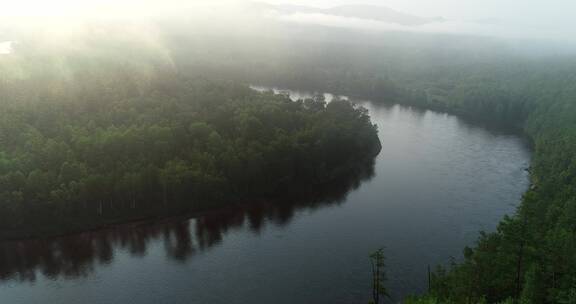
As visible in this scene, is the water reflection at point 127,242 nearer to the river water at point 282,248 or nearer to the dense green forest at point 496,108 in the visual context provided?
the river water at point 282,248

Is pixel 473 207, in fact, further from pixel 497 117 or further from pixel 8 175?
pixel 497 117

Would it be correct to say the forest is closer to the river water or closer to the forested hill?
the forested hill

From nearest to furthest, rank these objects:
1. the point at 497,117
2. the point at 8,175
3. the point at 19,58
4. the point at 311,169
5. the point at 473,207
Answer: the point at 8,175, the point at 473,207, the point at 311,169, the point at 19,58, the point at 497,117

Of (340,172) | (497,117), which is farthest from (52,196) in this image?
(497,117)

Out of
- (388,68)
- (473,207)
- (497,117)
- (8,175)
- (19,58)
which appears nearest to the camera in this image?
(8,175)

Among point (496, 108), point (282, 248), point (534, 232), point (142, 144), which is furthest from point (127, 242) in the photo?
point (496, 108)

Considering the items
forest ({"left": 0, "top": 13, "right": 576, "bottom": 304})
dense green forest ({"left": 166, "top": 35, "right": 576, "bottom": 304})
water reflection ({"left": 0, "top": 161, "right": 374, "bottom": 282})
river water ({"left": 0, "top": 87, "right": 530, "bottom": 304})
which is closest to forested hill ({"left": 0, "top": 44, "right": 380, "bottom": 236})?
forest ({"left": 0, "top": 13, "right": 576, "bottom": 304})

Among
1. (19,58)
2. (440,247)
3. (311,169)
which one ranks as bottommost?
(440,247)
